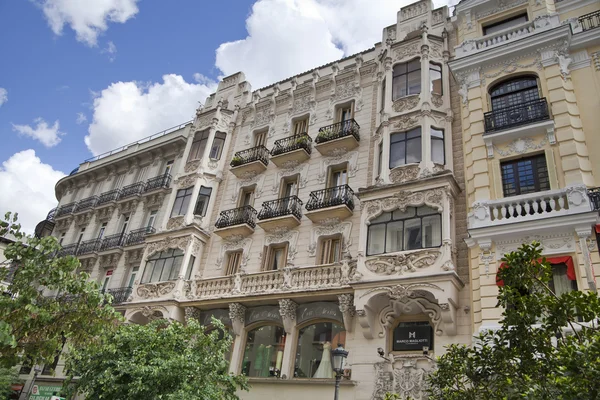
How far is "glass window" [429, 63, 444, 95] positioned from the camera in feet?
63.3

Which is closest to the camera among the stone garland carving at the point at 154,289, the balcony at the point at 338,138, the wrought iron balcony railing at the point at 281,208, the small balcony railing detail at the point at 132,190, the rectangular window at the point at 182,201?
the wrought iron balcony railing at the point at 281,208

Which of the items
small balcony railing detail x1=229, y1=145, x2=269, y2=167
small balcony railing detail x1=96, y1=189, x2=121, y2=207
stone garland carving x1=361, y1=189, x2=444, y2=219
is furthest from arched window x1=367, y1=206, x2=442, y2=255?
small balcony railing detail x1=96, y1=189, x2=121, y2=207

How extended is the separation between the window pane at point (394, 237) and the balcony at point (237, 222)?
7.20 m

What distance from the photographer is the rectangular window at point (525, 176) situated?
584 inches

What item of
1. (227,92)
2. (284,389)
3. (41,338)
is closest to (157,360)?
(41,338)

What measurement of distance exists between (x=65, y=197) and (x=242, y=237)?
1900 cm

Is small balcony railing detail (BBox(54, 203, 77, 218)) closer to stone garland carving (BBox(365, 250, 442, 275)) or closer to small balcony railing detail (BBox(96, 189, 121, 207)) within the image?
small balcony railing detail (BBox(96, 189, 121, 207))

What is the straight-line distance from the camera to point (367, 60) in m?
23.4

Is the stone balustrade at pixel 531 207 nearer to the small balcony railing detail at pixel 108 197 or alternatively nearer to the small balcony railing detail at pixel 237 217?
the small balcony railing detail at pixel 237 217

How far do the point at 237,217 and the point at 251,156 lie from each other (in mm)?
3627

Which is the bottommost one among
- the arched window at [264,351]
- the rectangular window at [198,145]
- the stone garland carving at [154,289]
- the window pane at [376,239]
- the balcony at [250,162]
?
the arched window at [264,351]

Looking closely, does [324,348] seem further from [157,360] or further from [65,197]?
[65,197]

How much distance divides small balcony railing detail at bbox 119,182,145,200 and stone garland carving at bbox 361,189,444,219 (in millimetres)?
15799

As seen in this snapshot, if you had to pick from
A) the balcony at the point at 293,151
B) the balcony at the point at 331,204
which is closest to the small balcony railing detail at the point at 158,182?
the balcony at the point at 293,151
